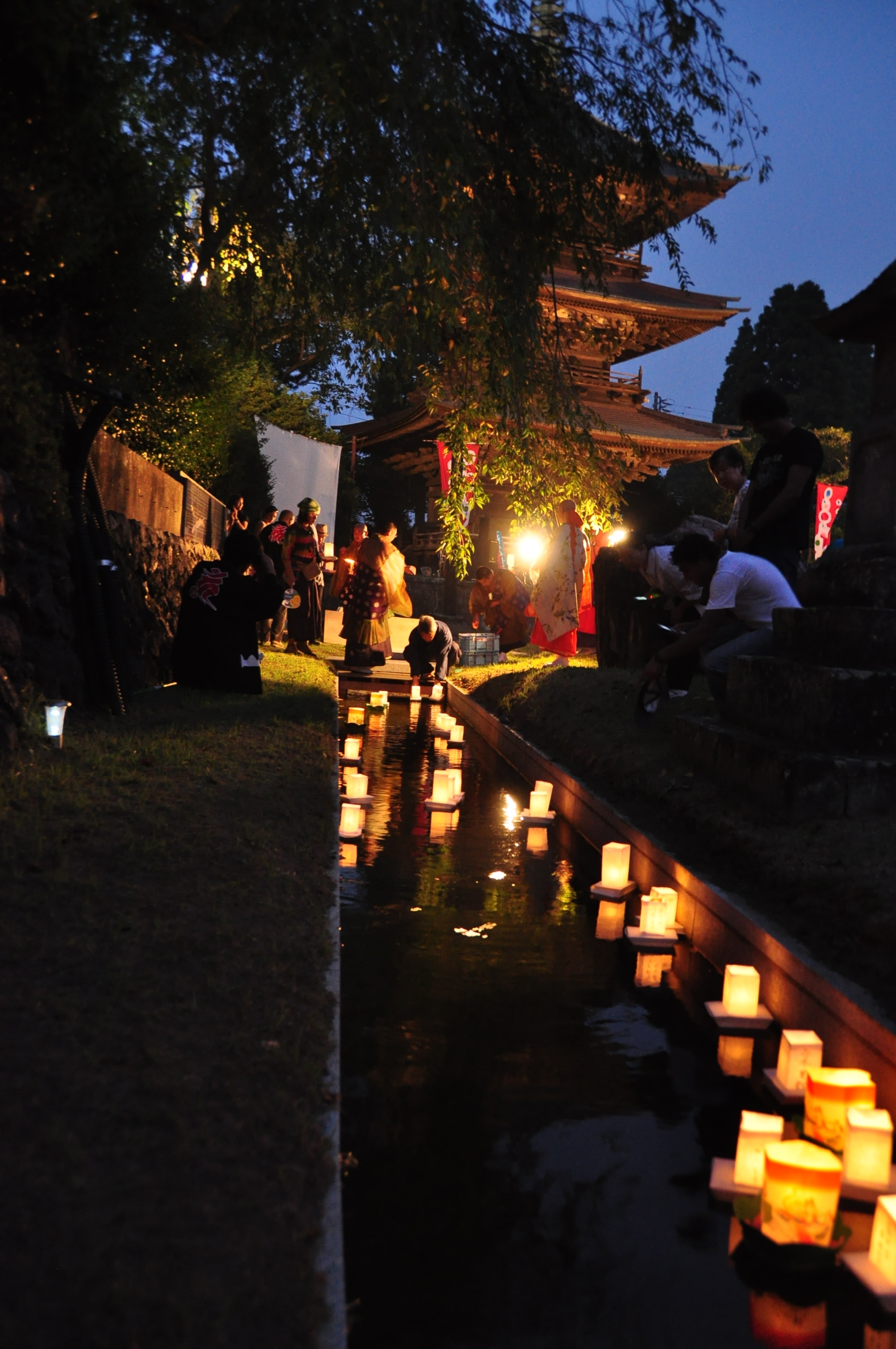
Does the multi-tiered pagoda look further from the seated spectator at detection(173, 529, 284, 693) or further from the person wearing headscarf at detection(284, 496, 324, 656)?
the seated spectator at detection(173, 529, 284, 693)

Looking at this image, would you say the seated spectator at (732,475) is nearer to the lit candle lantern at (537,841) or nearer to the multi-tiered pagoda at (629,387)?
the lit candle lantern at (537,841)

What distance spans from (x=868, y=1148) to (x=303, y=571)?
13796 mm

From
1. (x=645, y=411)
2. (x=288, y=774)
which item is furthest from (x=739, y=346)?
(x=288, y=774)

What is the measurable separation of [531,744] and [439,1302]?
23.4ft

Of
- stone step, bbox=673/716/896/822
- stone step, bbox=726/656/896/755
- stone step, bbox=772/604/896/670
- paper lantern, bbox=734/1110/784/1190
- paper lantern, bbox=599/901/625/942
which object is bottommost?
paper lantern, bbox=599/901/625/942

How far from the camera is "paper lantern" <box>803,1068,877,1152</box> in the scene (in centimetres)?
275

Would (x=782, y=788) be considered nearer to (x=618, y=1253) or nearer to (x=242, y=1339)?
(x=618, y=1253)

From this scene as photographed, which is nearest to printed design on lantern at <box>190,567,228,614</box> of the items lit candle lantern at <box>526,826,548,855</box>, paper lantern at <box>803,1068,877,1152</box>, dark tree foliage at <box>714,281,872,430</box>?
lit candle lantern at <box>526,826,548,855</box>

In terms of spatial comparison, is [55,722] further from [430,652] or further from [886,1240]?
[430,652]

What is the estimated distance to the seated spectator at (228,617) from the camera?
31.7 ft

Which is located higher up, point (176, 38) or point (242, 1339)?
point (176, 38)

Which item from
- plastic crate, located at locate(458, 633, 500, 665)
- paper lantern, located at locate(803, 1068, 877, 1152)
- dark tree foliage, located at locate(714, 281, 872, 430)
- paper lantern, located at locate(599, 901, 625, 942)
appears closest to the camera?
paper lantern, located at locate(803, 1068, 877, 1152)

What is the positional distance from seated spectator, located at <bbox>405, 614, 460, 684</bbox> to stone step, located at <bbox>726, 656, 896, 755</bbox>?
9552 mm

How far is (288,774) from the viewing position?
6.41m
